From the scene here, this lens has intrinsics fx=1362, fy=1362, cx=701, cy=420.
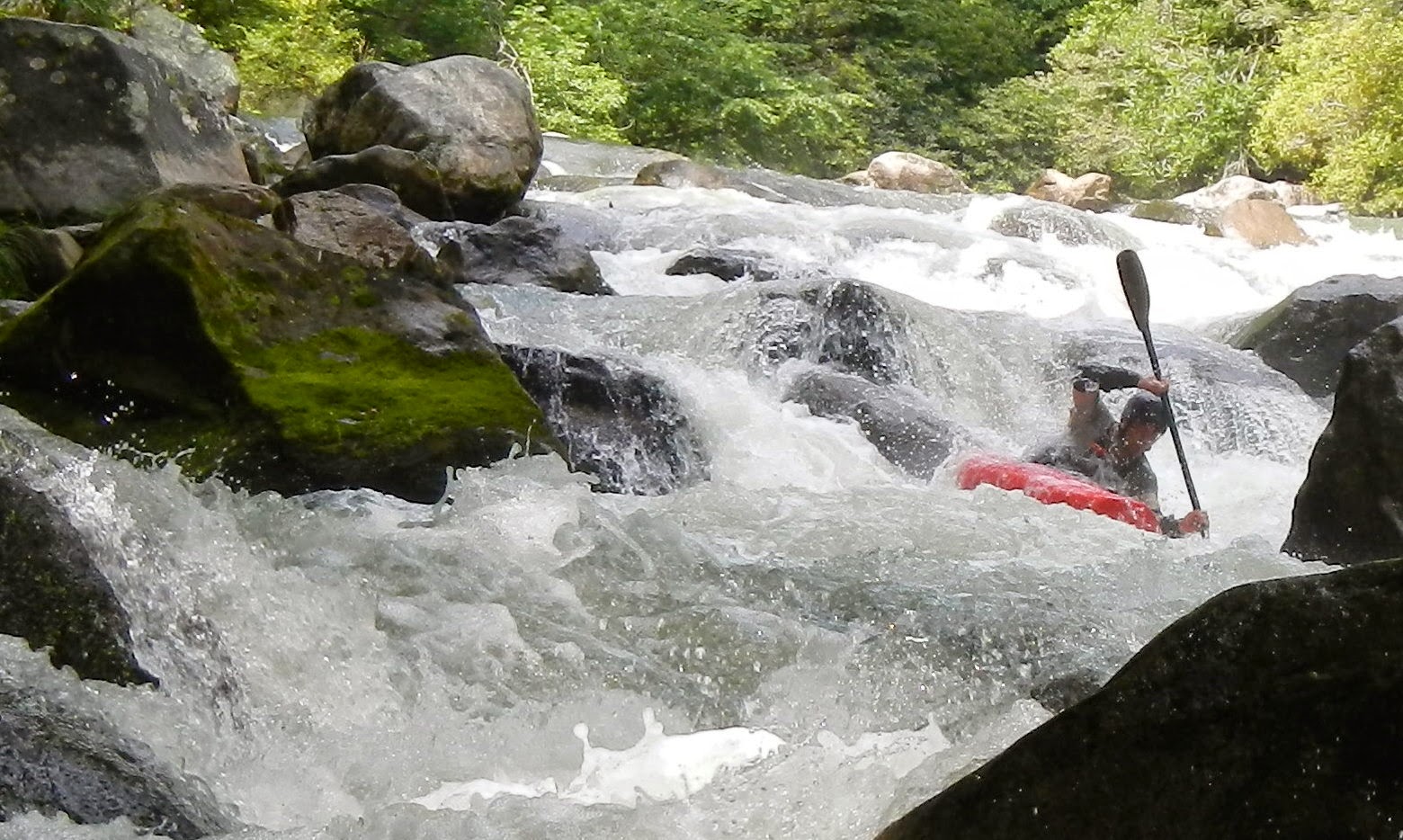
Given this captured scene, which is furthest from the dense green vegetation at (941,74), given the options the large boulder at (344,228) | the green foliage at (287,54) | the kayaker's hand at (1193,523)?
the kayaker's hand at (1193,523)

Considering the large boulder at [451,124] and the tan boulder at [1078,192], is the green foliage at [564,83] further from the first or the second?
the large boulder at [451,124]

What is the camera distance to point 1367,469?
376cm

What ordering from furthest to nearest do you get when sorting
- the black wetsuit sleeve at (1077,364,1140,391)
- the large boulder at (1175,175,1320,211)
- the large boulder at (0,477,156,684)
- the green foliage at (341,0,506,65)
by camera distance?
1. the green foliage at (341,0,506,65)
2. the large boulder at (1175,175,1320,211)
3. the black wetsuit sleeve at (1077,364,1140,391)
4. the large boulder at (0,477,156,684)

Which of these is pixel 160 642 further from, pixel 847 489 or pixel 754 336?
pixel 754 336

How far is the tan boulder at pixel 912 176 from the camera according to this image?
16703 millimetres

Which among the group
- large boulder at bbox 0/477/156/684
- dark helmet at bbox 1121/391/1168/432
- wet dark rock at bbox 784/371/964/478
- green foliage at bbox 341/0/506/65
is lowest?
green foliage at bbox 341/0/506/65

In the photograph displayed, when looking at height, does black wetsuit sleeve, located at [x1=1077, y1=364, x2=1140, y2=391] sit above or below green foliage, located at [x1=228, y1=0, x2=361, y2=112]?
above

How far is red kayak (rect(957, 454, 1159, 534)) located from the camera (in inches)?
181

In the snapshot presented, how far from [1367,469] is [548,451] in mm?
2343

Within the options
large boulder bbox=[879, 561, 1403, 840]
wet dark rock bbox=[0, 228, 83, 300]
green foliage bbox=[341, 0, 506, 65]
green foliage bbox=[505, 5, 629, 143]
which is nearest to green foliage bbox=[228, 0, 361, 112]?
green foliage bbox=[341, 0, 506, 65]

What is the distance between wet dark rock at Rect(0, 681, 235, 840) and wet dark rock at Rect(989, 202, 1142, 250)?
10846 mm

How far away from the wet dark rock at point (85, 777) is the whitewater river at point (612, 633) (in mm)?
68

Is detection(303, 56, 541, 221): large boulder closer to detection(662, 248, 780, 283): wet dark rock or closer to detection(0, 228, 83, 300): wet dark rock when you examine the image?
detection(662, 248, 780, 283): wet dark rock

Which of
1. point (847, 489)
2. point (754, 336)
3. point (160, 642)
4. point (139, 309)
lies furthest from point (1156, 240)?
point (160, 642)
